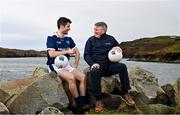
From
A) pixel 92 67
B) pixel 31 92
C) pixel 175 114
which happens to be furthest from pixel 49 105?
pixel 175 114

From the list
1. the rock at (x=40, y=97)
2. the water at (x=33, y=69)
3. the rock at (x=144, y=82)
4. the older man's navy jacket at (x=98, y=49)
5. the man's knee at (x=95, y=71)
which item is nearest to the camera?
the rock at (x=40, y=97)

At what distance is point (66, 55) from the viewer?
530 inches

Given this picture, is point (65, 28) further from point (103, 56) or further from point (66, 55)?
point (103, 56)

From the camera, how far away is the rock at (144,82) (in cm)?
1553

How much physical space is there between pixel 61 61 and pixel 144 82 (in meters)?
4.04

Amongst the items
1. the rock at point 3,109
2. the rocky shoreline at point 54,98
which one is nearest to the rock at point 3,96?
the rocky shoreline at point 54,98

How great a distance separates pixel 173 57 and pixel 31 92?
320 feet

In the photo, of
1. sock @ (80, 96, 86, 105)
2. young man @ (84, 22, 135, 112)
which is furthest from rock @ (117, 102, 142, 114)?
sock @ (80, 96, 86, 105)

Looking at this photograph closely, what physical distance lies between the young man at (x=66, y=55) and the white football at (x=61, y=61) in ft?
0.44

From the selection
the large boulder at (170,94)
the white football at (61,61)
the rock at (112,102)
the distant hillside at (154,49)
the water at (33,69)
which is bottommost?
the distant hillside at (154,49)

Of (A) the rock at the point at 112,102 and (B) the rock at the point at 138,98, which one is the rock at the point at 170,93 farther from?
(A) the rock at the point at 112,102

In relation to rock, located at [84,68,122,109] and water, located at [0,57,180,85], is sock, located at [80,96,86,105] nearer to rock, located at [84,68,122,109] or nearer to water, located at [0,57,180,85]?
rock, located at [84,68,122,109]

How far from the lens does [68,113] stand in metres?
13.0

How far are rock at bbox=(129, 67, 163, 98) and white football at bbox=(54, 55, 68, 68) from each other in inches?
127
